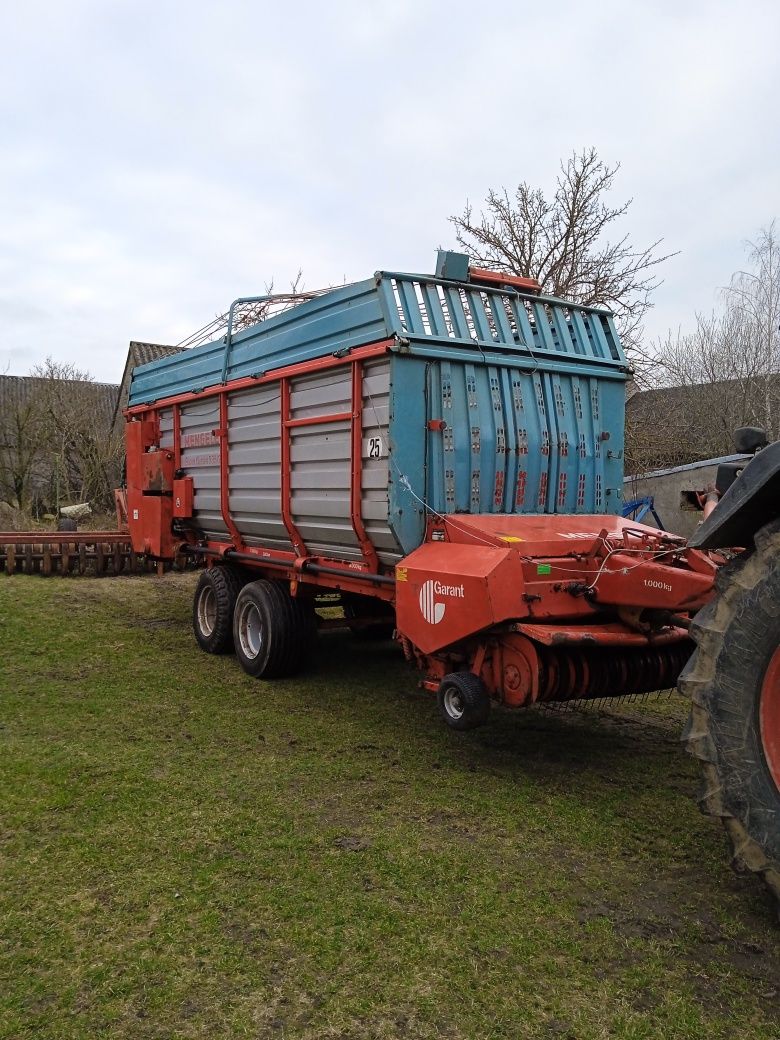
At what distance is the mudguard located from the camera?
2.98 meters

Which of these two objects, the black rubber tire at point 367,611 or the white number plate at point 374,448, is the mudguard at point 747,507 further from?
the black rubber tire at point 367,611

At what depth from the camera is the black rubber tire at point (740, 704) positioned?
9.17ft

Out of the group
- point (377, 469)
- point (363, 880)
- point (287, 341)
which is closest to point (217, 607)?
point (287, 341)

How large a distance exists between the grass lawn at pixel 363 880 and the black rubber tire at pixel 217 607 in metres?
1.63

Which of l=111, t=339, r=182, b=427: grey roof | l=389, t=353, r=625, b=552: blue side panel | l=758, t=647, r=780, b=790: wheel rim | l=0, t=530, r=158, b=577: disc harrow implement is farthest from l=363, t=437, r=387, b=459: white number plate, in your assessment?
l=111, t=339, r=182, b=427: grey roof

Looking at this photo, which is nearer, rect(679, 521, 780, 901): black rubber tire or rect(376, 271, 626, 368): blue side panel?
rect(679, 521, 780, 901): black rubber tire

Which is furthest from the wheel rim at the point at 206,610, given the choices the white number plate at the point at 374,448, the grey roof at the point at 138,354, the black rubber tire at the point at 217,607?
the grey roof at the point at 138,354

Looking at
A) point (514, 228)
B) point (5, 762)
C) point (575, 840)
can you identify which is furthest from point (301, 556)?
point (514, 228)

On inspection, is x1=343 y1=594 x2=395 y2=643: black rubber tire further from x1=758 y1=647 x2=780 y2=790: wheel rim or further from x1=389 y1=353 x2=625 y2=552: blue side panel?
x1=758 y1=647 x2=780 y2=790: wheel rim

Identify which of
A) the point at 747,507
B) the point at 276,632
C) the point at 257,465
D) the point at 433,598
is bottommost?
the point at 276,632

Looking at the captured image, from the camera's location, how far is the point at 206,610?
8.11m

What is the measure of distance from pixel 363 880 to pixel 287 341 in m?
4.18

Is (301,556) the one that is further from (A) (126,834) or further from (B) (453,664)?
(A) (126,834)

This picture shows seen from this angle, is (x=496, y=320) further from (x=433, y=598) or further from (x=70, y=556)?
(x=70, y=556)
